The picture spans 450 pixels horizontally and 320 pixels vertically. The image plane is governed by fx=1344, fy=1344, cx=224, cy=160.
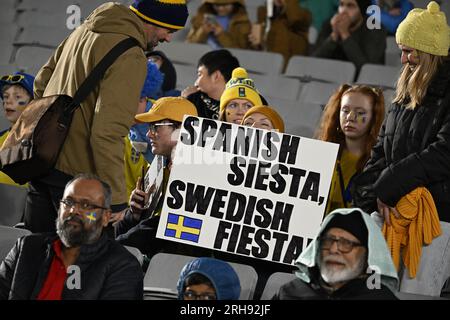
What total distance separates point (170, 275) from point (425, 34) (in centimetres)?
165

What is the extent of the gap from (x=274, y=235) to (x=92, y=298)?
3.60ft

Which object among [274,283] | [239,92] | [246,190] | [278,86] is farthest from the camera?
[278,86]

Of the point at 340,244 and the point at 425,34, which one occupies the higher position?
the point at 425,34

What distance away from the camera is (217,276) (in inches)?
225

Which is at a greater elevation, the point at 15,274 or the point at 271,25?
the point at 271,25

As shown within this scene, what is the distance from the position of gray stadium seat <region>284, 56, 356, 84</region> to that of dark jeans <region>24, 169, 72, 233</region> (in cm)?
431

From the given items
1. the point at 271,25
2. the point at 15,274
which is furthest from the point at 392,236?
the point at 271,25

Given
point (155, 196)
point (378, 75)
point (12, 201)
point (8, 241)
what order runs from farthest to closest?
1. point (378, 75)
2. point (12, 201)
3. point (155, 196)
4. point (8, 241)

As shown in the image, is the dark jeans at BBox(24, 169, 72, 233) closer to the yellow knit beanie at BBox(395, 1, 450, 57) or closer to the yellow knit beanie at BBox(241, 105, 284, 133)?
the yellow knit beanie at BBox(241, 105, 284, 133)

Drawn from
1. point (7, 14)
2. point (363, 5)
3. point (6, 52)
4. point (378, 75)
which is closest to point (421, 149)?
point (378, 75)

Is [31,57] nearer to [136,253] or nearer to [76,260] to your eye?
[136,253]

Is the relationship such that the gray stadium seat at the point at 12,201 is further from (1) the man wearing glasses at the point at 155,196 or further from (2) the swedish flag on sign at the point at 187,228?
(2) the swedish flag on sign at the point at 187,228
